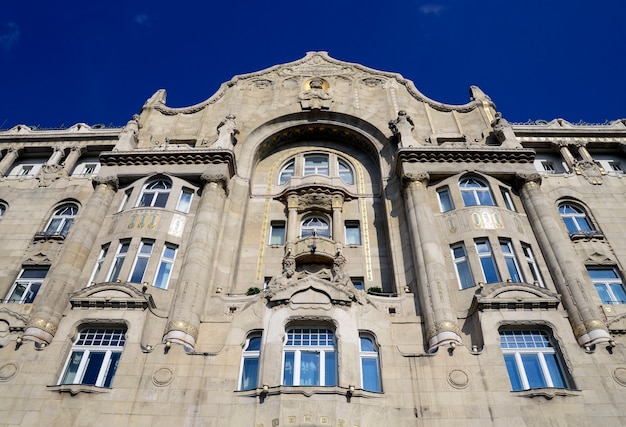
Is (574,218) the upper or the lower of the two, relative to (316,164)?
lower

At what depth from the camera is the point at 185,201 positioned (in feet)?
95.6

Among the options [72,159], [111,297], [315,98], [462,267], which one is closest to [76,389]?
[111,297]

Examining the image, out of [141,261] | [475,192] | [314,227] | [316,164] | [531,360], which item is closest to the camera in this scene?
[531,360]

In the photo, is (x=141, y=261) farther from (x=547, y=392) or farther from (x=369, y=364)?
(x=547, y=392)

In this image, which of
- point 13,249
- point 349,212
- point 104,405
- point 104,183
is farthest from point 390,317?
point 13,249

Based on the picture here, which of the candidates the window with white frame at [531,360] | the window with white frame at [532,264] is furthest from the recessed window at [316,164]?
the window with white frame at [531,360]

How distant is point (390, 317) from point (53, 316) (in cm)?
1581

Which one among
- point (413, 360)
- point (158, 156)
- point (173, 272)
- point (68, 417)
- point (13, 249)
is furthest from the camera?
point (158, 156)

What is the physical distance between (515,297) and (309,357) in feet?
32.0

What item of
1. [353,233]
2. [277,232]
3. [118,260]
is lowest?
[118,260]

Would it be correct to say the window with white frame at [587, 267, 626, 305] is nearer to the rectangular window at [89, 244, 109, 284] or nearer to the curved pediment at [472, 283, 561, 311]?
the curved pediment at [472, 283, 561, 311]

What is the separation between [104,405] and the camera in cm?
1867

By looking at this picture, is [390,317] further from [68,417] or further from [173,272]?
[68,417]

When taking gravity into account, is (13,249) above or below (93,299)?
above
